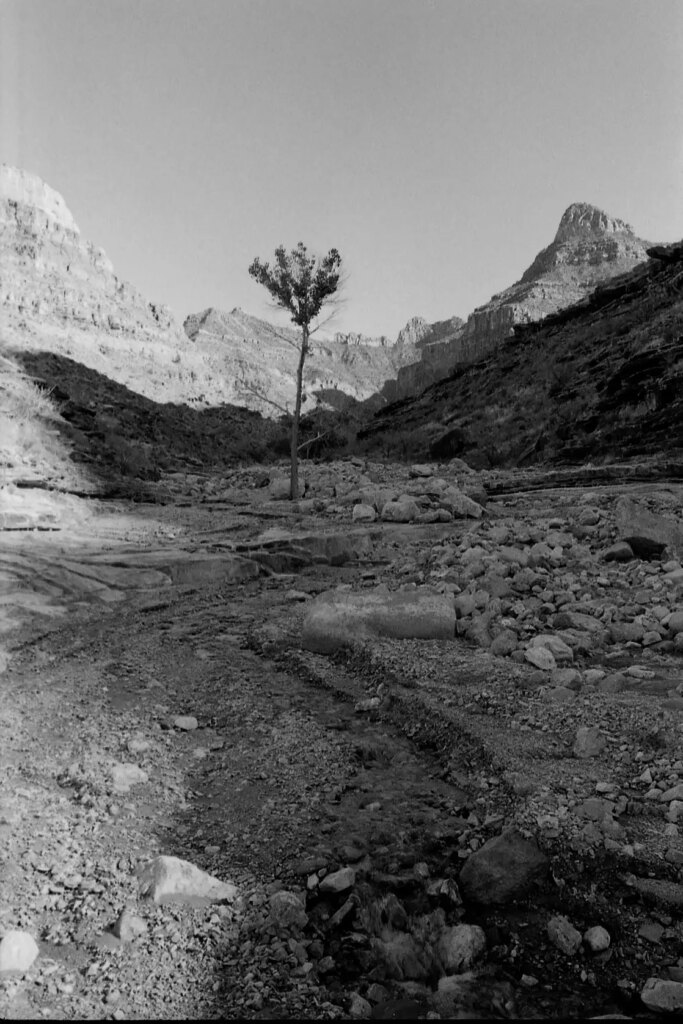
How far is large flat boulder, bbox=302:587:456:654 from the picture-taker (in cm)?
457

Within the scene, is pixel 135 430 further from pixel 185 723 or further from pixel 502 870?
pixel 502 870

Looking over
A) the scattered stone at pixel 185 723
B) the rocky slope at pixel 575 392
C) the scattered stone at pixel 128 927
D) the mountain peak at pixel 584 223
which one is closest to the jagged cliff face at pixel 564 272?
the mountain peak at pixel 584 223

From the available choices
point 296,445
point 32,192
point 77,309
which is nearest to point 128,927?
point 296,445

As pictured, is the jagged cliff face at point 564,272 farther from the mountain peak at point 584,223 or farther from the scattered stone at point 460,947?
the scattered stone at point 460,947

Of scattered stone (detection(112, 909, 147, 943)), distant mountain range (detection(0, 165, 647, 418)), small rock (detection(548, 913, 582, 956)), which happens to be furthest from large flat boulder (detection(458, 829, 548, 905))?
distant mountain range (detection(0, 165, 647, 418))

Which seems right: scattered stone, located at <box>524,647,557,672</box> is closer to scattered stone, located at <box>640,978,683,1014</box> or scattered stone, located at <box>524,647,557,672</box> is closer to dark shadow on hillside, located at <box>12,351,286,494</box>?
scattered stone, located at <box>640,978,683,1014</box>

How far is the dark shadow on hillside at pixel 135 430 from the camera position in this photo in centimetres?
1538

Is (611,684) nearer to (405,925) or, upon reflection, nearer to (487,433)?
(405,925)

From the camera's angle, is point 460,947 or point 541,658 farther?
point 541,658

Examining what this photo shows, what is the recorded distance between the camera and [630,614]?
14.4 ft

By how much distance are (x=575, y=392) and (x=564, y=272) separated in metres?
82.3

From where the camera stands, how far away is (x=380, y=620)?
15.2ft

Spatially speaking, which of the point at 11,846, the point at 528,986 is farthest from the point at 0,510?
the point at 528,986

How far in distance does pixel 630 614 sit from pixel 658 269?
28.7m
